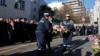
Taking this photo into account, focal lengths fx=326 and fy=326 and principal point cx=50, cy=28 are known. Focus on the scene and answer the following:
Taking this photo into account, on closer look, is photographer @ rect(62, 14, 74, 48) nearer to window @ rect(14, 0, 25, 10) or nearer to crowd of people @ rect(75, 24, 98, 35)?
window @ rect(14, 0, 25, 10)

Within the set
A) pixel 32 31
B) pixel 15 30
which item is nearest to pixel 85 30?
pixel 32 31

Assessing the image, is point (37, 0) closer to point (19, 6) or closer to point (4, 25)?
point (19, 6)

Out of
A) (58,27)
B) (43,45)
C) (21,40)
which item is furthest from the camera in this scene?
(21,40)

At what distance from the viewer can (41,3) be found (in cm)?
8725

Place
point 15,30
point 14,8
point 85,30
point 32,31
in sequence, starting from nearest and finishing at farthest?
point 15,30
point 32,31
point 14,8
point 85,30

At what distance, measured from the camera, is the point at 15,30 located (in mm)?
24328

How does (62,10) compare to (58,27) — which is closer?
(58,27)

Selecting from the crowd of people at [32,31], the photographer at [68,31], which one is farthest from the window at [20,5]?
the photographer at [68,31]

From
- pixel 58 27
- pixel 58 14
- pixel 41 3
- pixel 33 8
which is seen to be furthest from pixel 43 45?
pixel 58 14

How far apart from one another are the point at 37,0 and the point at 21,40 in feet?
196

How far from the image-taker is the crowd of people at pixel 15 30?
74.9ft

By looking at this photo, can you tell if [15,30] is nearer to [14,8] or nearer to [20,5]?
[14,8]

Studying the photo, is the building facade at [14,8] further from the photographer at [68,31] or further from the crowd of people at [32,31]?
the photographer at [68,31]

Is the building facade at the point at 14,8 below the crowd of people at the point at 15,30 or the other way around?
the other way around
